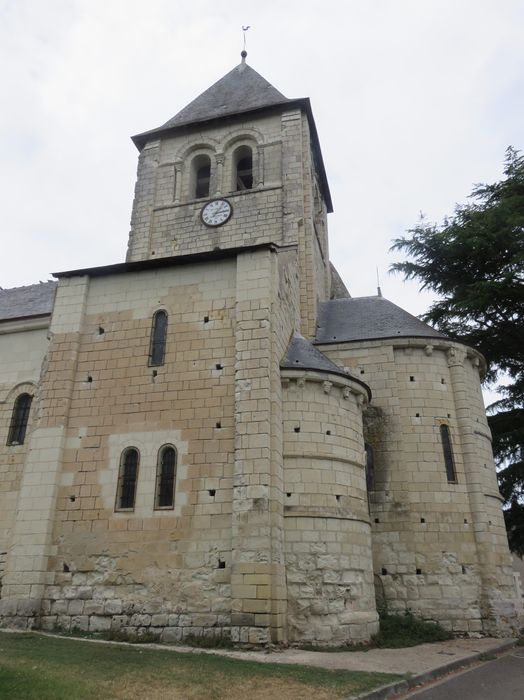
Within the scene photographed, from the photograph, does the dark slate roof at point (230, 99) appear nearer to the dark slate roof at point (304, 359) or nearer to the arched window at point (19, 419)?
the dark slate roof at point (304, 359)

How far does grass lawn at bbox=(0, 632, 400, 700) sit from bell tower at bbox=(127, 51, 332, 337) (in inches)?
390

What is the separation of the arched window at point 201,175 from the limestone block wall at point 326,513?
11048 mm

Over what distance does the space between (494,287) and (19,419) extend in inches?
582

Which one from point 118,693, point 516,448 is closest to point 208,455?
point 118,693

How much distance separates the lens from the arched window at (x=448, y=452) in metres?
13.9

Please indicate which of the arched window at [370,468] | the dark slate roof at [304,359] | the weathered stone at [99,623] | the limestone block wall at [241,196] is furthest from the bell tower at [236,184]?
the weathered stone at [99,623]

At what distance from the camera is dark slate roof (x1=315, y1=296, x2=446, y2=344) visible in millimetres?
15547

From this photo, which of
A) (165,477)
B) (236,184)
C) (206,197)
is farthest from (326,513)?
(236,184)

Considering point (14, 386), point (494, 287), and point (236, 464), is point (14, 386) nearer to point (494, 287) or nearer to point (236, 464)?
point (236, 464)

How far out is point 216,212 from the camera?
1880 cm

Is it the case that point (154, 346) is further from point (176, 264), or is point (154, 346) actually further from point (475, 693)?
point (475, 693)

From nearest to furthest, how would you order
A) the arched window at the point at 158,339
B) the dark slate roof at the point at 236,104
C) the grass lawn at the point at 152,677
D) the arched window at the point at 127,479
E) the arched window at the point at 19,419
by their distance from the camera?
the grass lawn at the point at 152,677 → the arched window at the point at 127,479 → the arched window at the point at 158,339 → the arched window at the point at 19,419 → the dark slate roof at the point at 236,104

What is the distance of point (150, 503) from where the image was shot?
1116 cm

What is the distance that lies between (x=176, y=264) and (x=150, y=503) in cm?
562
